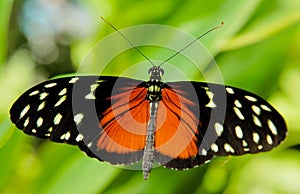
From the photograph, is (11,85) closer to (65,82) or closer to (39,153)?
(39,153)

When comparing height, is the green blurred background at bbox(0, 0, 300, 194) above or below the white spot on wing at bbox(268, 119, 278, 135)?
above

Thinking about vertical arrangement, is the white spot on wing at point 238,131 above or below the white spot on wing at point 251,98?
below

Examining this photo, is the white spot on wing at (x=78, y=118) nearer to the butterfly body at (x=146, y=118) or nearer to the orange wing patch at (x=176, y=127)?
the butterfly body at (x=146, y=118)

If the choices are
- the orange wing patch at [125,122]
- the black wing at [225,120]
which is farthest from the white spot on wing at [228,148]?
the orange wing patch at [125,122]

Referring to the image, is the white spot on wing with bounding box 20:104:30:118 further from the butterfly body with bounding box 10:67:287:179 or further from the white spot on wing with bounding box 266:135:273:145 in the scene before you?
the white spot on wing with bounding box 266:135:273:145

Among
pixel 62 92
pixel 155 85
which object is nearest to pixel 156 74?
pixel 155 85

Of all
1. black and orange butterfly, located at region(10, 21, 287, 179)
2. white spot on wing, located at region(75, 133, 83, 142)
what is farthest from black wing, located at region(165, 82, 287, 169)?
white spot on wing, located at region(75, 133, 83, 142)

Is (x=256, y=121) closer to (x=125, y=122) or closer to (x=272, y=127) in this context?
(x=272, y=127)

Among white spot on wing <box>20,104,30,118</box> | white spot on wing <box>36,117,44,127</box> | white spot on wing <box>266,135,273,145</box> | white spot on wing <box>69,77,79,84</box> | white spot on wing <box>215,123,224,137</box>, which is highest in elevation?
white spot on wing <box>69,77,79,84</box>

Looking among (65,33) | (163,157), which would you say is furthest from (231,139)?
(65,33)
